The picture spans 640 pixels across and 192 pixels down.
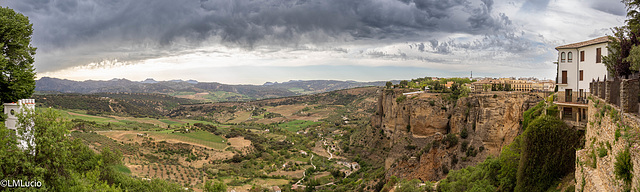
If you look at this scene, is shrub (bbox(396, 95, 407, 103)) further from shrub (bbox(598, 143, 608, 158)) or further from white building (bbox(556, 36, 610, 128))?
shrub (bbox(598, 143, 608, 158))

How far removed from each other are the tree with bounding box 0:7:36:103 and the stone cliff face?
30780mm

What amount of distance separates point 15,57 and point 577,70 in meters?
29.8

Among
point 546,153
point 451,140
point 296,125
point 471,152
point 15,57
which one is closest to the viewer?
point 15,57

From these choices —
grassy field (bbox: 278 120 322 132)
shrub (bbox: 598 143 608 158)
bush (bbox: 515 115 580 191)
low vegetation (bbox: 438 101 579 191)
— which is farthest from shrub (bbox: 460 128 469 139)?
grassy field (bbox: 278 120 322 132)

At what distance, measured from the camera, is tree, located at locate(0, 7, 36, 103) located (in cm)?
1259

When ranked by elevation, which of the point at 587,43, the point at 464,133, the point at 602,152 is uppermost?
the point at 587,43

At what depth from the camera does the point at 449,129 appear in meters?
36.2

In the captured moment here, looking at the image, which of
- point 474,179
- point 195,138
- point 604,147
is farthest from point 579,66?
point 195,138

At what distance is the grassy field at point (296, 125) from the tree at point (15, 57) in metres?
100

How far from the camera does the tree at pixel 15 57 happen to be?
Answer: 12.6m

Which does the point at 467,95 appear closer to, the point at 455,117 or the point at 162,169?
the point at 455,117

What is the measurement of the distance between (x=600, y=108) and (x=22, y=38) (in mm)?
22339

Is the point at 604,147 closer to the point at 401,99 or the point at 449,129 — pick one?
the point at 449,129

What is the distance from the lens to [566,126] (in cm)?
1650
